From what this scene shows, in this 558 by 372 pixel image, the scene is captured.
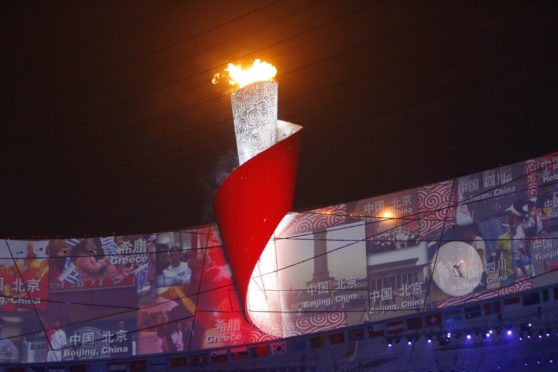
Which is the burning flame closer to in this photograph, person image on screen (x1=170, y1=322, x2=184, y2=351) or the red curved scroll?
the red curved scroll

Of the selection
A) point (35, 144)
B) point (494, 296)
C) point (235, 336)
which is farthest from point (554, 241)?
point (35, 144)

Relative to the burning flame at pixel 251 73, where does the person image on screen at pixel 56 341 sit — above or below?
below

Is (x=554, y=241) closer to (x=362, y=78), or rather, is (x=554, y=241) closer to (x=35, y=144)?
(x=362, y=78)

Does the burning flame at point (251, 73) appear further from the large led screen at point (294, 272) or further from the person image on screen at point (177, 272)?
the person image on screen at point (177, 272)

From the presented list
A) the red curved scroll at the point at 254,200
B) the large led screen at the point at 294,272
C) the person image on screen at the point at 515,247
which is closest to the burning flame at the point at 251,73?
the red curved scroll at the point at 254,200

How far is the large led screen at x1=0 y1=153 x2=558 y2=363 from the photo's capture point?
9.66 m

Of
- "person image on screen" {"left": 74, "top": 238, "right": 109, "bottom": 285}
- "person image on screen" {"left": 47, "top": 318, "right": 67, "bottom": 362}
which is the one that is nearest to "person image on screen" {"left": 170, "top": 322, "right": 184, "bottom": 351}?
"person image on screen" {"left": 74, "top": 238, "right": 109, "bottom": 285}

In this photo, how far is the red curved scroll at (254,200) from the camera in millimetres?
8398

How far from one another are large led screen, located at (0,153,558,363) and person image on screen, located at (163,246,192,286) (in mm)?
16

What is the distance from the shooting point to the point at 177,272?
443 inches

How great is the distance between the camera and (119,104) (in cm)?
856

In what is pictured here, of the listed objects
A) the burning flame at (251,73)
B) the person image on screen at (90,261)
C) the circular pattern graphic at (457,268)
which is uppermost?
the burning flame at (251,73)

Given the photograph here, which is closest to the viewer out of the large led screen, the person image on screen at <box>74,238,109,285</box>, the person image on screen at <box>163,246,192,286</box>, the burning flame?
the burning flame

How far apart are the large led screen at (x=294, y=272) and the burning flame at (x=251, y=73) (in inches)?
123
